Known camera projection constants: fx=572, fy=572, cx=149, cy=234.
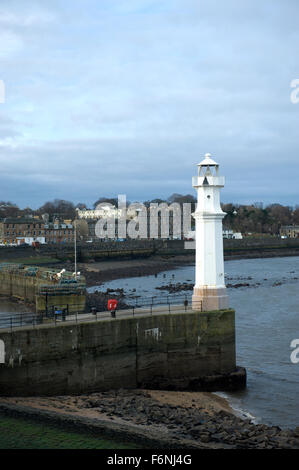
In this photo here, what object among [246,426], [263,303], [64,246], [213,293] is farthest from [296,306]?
[64,246]

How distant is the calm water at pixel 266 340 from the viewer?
20.1 metres

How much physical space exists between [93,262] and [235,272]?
80.5 feet

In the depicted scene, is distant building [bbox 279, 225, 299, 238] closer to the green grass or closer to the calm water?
the calm water

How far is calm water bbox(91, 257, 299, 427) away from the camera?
792 inches

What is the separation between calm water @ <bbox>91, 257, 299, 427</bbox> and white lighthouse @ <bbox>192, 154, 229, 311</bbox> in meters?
3.62

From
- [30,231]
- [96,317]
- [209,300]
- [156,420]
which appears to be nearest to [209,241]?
[209,300]

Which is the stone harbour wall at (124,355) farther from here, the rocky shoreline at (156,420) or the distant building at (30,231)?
the distant building at (30,231)

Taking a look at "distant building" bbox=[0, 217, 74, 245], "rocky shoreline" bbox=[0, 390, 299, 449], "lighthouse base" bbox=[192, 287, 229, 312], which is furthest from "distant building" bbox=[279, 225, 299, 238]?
"rocky shoreline" bbox=[0, 390, 299, 449]

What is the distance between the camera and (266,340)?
101ft

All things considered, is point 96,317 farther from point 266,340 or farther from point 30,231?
point 30,231

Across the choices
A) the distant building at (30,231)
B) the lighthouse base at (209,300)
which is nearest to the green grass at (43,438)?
the lighthouse base at (209,300)

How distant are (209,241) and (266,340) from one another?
11332mm
